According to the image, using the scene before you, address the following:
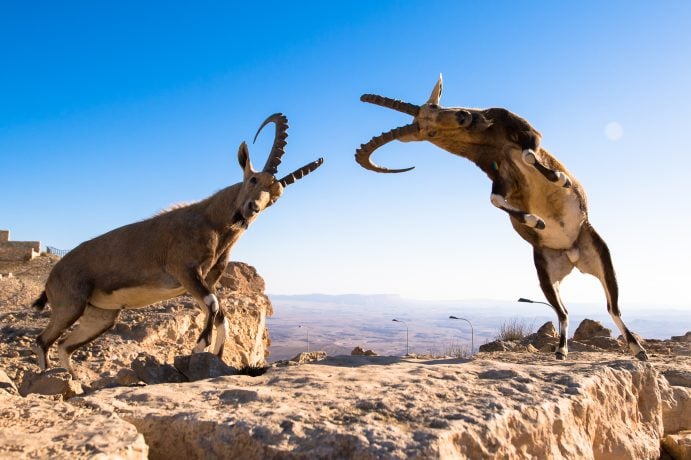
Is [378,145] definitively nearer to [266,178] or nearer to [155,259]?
[266,178]

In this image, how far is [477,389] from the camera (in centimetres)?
297

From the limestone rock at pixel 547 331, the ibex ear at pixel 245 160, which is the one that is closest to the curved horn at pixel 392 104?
the ibex ear at pixel 245 160

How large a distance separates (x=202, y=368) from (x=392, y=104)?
458 centimetres

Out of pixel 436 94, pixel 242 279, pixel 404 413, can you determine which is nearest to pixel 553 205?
pixel 436 94

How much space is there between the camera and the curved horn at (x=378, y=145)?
22.7ft

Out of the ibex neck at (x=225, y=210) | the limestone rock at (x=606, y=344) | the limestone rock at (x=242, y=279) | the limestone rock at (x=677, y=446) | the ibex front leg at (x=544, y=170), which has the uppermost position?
the ibex front leg at (x=544, y=170)

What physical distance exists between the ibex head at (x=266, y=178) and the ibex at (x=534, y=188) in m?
1.59

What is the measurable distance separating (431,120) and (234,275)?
768cm

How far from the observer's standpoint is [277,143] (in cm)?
725

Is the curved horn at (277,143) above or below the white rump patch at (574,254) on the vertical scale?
above

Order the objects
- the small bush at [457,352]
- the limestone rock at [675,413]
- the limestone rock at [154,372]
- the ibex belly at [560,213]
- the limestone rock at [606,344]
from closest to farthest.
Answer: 1. the limestone rock at [675,413]
2. the limestone rock at [154,372]
3. the ibex belly at [560,213]
4. the limestone rock at [606,344]
5. the small bush at [457,352]

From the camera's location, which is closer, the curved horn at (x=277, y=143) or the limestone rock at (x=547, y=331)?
the curved horn at (x=277, y=143)

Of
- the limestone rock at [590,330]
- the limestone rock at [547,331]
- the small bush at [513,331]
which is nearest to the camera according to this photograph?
the limestone rock at [547,331]

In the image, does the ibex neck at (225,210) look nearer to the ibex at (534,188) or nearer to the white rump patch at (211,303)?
the white rump patch at (211,303)
